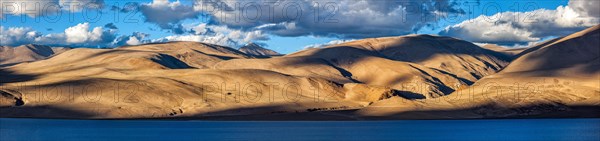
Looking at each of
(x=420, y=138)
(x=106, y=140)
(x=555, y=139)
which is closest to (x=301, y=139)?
(x=420, y=138)

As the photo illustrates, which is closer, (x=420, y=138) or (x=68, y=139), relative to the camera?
(x=68, y=139)

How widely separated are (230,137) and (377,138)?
24388 mm

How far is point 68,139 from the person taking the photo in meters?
123

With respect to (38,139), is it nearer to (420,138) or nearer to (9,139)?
(9,139)

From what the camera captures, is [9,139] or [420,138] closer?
[9,139]

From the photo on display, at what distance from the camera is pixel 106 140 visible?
12212 cm

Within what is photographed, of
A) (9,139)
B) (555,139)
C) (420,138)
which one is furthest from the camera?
(420,138)

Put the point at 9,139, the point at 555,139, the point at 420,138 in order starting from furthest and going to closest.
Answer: the point at 420,138 < the point at 555,139 < the point at 9,139

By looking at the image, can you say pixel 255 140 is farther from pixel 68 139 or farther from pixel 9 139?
pixel 9 139

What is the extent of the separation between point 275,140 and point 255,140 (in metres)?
3.27

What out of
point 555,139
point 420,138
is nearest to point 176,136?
point 420,138

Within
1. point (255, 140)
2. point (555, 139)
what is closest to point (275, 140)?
point (255, 140)

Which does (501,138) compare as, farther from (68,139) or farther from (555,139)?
(68,139)

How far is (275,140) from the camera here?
403 feet
